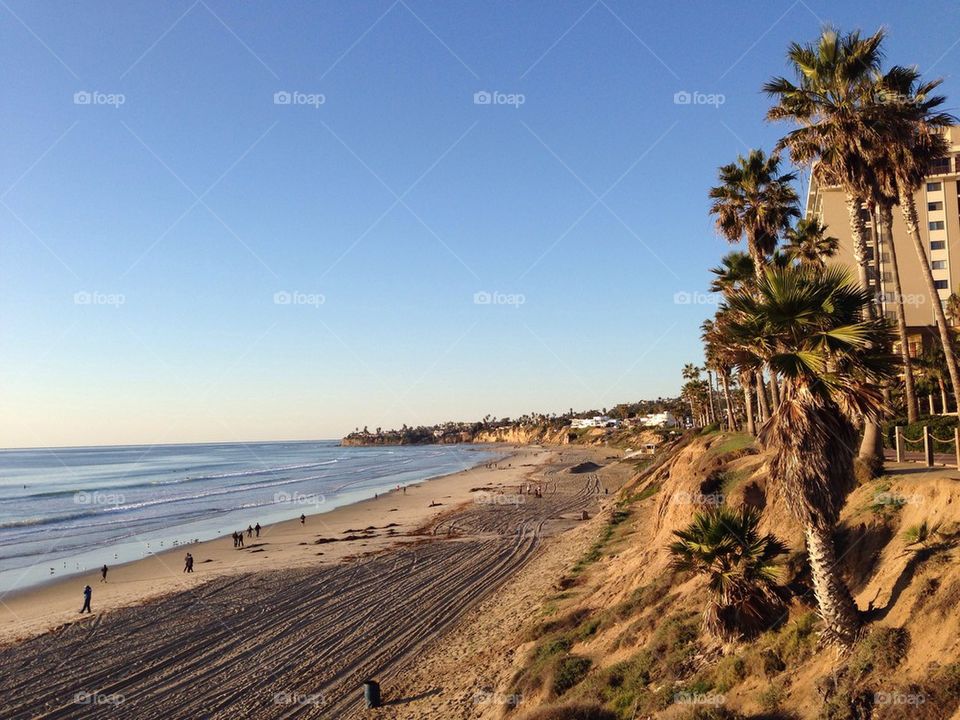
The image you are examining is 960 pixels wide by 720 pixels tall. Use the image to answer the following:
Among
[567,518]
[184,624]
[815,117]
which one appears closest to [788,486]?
[815,117]

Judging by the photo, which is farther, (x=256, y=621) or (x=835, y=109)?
(x=256, y=621)

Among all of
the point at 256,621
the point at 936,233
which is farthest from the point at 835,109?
the point at 936,233

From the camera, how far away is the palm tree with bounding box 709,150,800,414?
87.0ft

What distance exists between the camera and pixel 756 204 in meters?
26.7

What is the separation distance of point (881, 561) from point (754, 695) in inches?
133

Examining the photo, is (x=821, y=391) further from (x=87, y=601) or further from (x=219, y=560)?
(x=219, y=560)

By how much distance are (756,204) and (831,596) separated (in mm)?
21255

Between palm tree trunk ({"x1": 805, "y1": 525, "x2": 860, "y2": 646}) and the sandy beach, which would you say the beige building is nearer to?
the sandy beach

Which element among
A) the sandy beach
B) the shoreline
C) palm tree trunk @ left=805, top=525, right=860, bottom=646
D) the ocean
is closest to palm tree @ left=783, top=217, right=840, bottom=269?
the sandy beach

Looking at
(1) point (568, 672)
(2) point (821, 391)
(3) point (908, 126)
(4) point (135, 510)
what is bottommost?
(4) point (135, 510)

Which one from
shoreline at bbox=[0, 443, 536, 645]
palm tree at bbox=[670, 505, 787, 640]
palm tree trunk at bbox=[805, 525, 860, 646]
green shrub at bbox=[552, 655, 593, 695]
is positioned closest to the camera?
palm tree trunk at bbox=[805, 525, 860, 646]

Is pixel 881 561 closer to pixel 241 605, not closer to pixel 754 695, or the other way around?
pixel 754 695

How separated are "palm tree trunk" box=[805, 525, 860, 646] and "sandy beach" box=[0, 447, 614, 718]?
10.0 metres

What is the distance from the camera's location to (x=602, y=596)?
17.7 m
